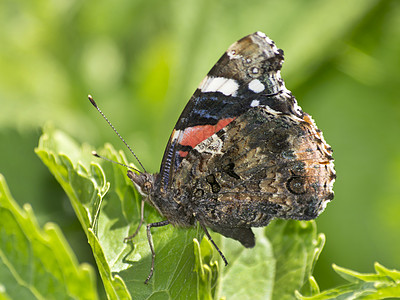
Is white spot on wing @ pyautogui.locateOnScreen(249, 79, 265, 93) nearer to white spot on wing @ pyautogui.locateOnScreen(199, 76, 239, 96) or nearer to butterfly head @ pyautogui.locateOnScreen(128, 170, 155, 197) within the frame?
white spot on wing @ pyautogui.locateOnScreen(199, 76, 239, 96)

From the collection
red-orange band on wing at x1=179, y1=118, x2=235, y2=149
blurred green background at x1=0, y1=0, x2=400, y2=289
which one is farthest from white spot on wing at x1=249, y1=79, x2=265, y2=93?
blurred green background at x1=0, y1=0, x2=400, y2=289

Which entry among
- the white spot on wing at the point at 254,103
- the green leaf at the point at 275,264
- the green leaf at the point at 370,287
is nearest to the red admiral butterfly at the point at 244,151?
the white spot on wing at the point at 254,103

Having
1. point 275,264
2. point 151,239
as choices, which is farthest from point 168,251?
point 275,264

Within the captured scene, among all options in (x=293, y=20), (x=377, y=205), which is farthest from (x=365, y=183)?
(x=293, y=20)

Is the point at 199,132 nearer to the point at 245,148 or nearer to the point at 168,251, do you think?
the point at 245,148

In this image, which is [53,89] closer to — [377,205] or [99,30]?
[99,30]

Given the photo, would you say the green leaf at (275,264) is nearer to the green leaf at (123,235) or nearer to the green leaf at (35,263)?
the green leaf at (123,235)
